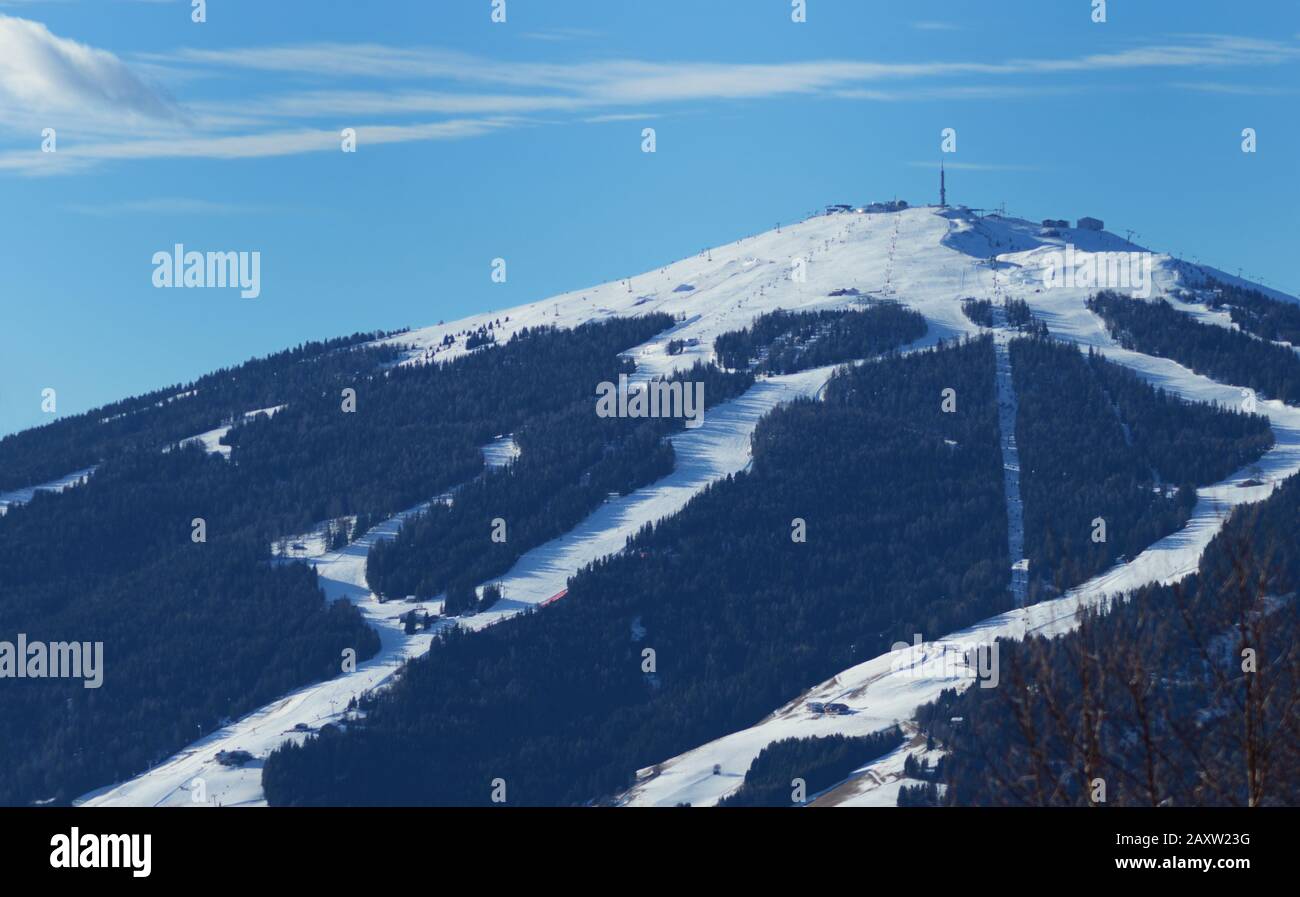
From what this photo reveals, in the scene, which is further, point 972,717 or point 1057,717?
point 972,717

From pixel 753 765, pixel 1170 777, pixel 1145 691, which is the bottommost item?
pixel 753 765
